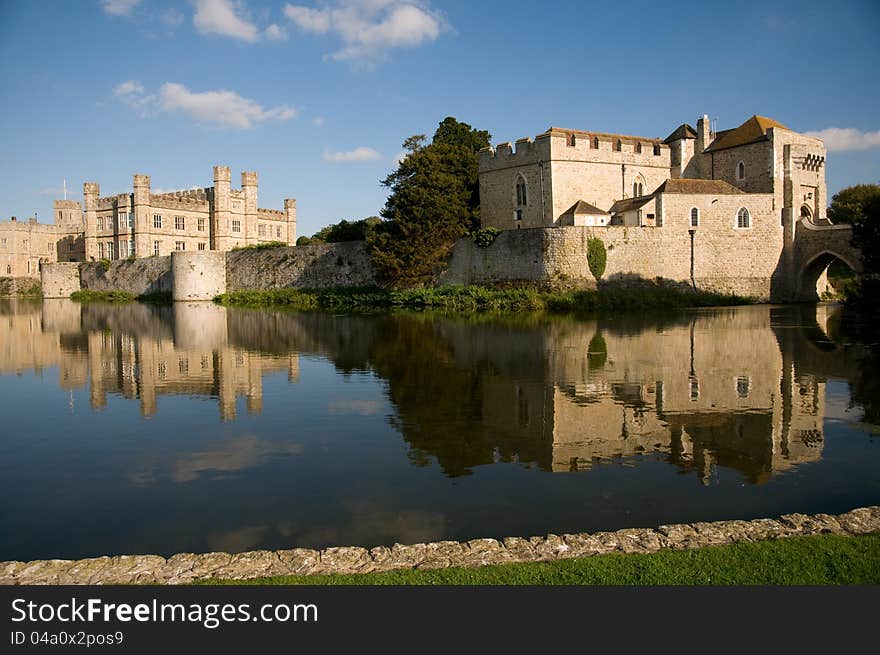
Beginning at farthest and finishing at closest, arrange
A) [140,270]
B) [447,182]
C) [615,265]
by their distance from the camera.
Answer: [140,270] → [447,182] → [615,265]

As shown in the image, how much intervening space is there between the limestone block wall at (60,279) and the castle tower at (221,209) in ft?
41.7

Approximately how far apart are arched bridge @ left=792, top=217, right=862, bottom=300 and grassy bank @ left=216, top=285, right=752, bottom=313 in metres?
3.57

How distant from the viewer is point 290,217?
64312 millimetres

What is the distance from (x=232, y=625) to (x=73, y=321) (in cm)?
3219

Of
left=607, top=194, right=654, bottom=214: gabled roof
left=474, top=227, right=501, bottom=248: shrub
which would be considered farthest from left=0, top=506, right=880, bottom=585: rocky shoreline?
left=607, top=194, right=654, bottom=214: gabled roof

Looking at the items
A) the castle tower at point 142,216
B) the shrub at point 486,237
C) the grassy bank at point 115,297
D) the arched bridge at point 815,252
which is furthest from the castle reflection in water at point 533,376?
the castle tower at point 142,216

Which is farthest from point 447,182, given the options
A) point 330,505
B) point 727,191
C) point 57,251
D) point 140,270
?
point 57,251

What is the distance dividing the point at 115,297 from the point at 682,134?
4254cm

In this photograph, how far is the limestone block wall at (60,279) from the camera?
58.8 m

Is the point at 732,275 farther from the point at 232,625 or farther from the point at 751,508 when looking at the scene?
the point at 232,625

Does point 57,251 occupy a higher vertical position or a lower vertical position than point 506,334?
higher

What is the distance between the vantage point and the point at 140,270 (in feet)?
177

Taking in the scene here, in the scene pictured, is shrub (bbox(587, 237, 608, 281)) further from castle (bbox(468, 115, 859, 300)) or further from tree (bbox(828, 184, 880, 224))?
tree (bbox(828, 184, 880, 224))

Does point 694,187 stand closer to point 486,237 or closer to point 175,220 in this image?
point 486,237
